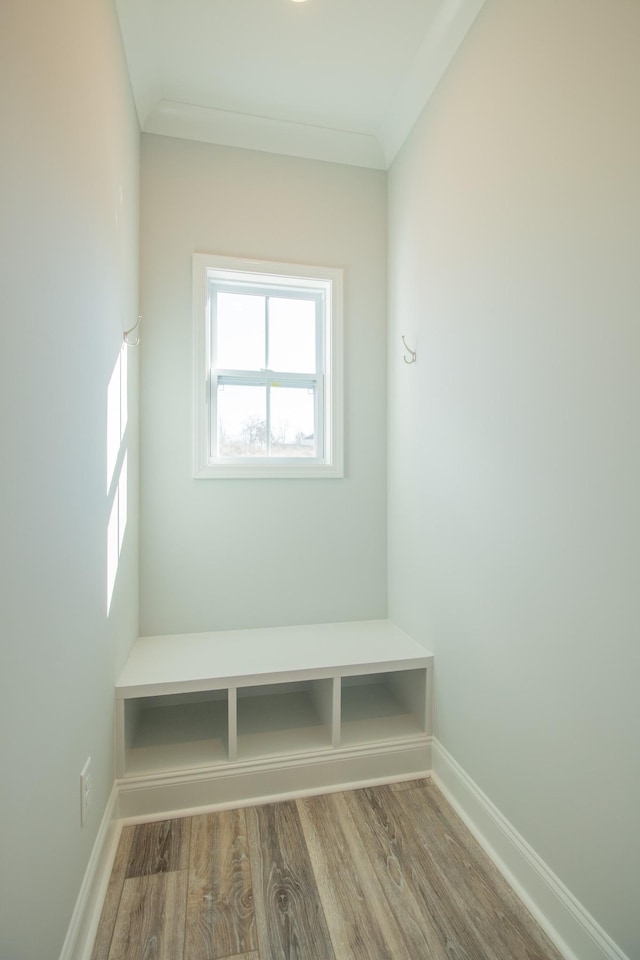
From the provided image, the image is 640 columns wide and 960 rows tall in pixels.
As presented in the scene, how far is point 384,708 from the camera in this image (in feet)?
7.41

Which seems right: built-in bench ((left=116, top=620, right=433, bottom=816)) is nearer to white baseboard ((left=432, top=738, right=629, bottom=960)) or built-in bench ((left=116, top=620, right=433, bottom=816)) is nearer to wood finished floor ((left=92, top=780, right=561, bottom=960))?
wood finished floor ((left=92, top=780, right=561, bottom=960))

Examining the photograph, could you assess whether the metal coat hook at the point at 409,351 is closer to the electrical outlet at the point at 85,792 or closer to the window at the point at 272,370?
the window at the point at 272,370

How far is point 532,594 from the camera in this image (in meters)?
1.41

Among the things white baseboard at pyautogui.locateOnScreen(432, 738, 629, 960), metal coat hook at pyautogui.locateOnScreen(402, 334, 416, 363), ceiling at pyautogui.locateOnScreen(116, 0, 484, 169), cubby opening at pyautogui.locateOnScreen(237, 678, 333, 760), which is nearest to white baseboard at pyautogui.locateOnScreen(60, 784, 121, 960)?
cubby opening at pyautogui.locateOnScreen(237, 678, 333, 760)

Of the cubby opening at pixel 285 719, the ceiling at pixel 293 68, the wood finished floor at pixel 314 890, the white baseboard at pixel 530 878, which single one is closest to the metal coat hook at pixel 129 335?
the ceiling at pixel 293 68

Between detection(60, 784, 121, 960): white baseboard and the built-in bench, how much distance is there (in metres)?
0.15

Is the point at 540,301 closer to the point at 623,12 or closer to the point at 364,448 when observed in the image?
the point at 623,12

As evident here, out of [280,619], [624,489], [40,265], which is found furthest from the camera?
[280,619]

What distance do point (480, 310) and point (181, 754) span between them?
2007mm

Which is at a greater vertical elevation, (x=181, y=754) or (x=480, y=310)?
(x=480, y=310)

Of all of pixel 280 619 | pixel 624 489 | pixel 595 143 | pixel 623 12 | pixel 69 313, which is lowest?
pixel 280 619

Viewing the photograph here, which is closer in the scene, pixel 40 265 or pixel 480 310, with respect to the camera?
pixel 40 265

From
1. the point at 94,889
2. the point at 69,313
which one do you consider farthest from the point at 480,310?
the point at 94,889

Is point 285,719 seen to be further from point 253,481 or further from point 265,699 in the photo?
point 253,481
